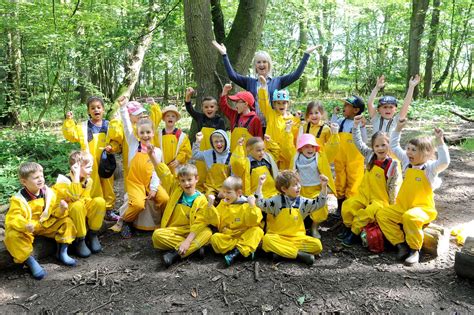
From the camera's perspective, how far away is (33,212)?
3.95 meters

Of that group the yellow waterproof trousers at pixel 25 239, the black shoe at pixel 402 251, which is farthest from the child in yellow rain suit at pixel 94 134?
the black shoe at pixel 402 251

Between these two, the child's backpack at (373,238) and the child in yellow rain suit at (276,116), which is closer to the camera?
the child's backpack at (373,238)

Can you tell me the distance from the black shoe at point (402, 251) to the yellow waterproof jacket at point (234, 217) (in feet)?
5.19

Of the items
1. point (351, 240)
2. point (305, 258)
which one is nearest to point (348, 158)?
point (351, 240)

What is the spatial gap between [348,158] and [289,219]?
1.55m

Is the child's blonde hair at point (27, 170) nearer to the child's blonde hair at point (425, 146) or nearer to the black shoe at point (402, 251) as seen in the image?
the black shoe at point (402, 251)

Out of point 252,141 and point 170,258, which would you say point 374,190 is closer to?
point 252,141

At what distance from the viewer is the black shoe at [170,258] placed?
12.9 feet

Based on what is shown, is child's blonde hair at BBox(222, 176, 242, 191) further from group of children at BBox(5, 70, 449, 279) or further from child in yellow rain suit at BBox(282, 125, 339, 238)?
child in yellow rain suit at BBox(282, 125, 339, 238)

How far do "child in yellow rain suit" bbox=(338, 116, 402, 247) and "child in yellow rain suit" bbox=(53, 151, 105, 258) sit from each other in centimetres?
307

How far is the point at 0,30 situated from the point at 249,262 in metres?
12.0

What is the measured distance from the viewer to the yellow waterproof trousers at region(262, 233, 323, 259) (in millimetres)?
3949

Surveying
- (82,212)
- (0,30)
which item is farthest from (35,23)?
(82,212)

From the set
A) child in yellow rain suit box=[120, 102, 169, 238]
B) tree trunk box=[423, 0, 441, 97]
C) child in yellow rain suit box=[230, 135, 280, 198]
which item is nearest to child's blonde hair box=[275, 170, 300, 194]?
child in yellow rain suit box=[230, 135, 280, 198]
